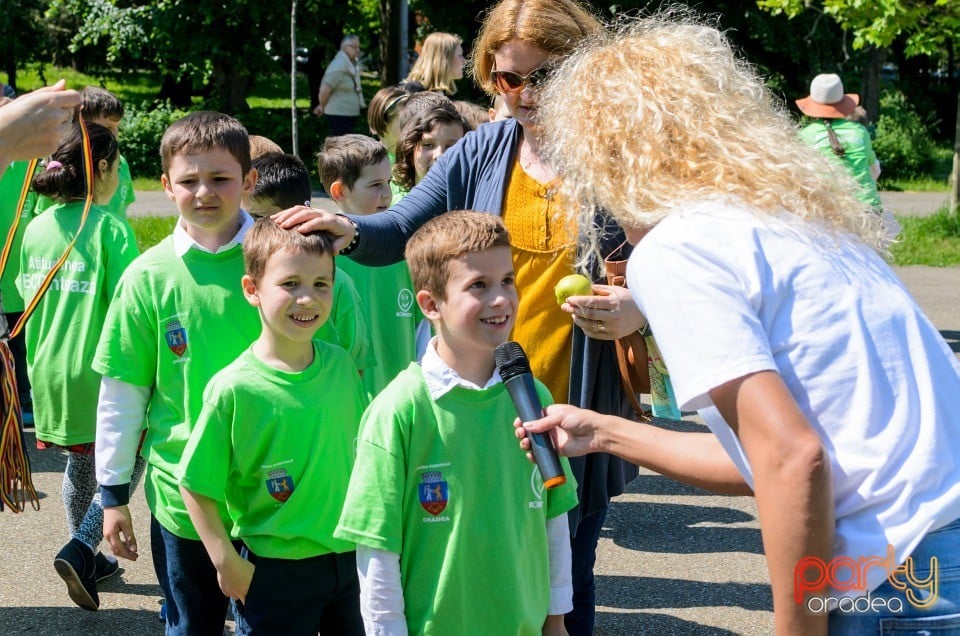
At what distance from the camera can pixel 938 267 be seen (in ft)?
41.7

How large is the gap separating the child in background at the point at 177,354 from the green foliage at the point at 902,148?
19.4m

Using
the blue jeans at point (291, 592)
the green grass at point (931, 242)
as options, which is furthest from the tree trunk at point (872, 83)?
the blue jeans at point (291, 592)

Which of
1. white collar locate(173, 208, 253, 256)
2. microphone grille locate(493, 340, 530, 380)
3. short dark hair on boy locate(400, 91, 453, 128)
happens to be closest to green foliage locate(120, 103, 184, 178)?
short dark hair on boy locate(400, 91, 453, 128)

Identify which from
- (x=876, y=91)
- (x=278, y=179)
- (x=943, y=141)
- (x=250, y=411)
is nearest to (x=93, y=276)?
(x=278, y=179)

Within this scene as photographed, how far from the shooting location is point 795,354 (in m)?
1.86

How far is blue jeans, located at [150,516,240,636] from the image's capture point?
3281mm

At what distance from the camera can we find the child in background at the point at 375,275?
4.61 metres

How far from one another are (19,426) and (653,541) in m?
3.04

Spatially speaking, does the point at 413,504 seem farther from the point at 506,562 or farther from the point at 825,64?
the point at 825,64

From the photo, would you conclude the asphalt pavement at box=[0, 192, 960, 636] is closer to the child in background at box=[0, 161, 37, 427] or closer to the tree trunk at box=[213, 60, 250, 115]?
the child in background at box=[0, 161, 37, 427]

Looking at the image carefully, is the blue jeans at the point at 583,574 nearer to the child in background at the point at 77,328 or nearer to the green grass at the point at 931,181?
the child in background at the point at 77,328

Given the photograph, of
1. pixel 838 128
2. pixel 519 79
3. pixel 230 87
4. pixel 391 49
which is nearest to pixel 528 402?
pixel 519 79

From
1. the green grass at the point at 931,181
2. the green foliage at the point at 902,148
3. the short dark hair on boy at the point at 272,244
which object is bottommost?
the green grass at the point at 931,181

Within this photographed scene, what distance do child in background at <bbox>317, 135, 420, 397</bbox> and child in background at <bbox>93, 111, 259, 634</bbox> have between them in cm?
117
